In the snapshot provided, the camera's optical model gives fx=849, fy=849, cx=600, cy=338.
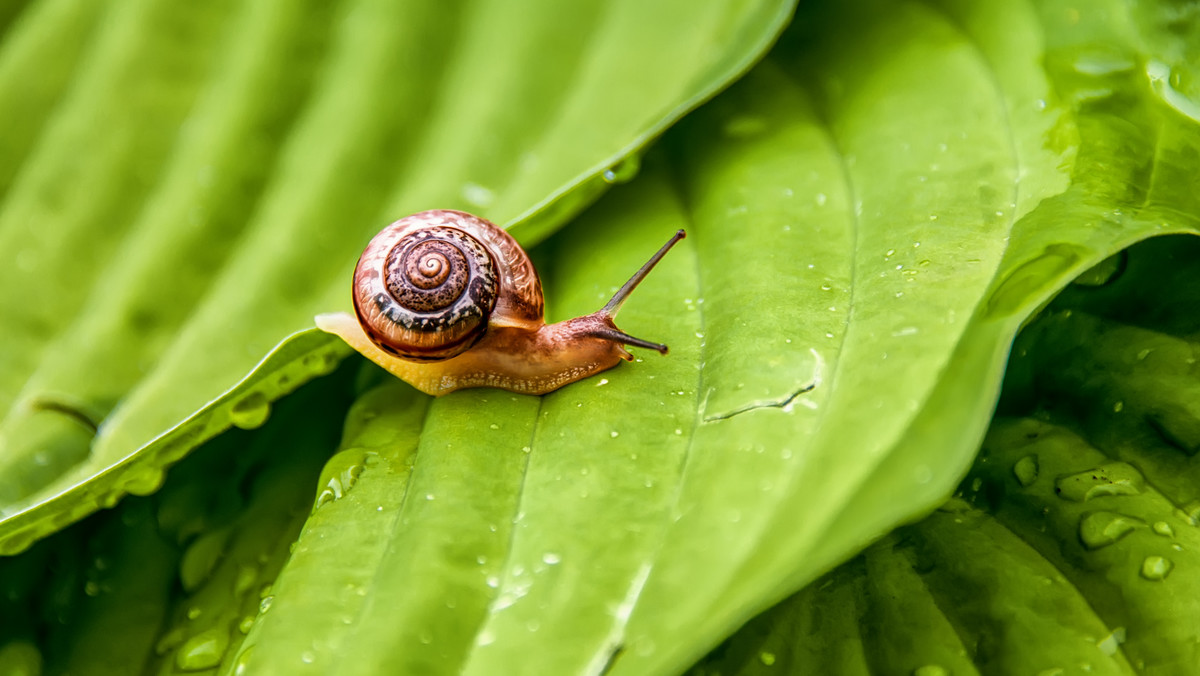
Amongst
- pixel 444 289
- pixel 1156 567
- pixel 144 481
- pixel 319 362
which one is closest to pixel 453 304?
pixel 444 289

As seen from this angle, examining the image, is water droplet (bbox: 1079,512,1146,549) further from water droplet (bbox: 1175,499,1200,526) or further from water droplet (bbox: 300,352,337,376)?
water droplet (bbox: 300,352,337,376)

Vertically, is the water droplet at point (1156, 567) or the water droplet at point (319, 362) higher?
the water droplet at point (319, 362)

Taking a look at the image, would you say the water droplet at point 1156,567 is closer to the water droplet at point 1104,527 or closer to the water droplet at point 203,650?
the water droplet at point 1104,527

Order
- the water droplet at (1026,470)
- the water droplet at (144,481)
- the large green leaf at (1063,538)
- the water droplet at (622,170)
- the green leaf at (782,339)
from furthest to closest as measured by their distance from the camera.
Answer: the water droplet at (622,170) < the water droplet at (144,481) < the water droplet at (1026,470) < the large green leaf at (1063,538) < the green leaf at (782,339)

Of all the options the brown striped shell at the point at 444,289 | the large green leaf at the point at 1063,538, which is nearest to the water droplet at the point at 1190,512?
the large green leaf at the point at 1063,538

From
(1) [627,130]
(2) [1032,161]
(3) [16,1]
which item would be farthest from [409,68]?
(2) [1032,161]

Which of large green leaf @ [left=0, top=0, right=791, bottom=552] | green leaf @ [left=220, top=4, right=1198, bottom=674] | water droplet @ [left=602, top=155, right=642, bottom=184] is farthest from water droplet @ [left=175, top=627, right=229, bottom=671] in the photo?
water droplet @ [left=602, top=155, right=642, bottom=184]
